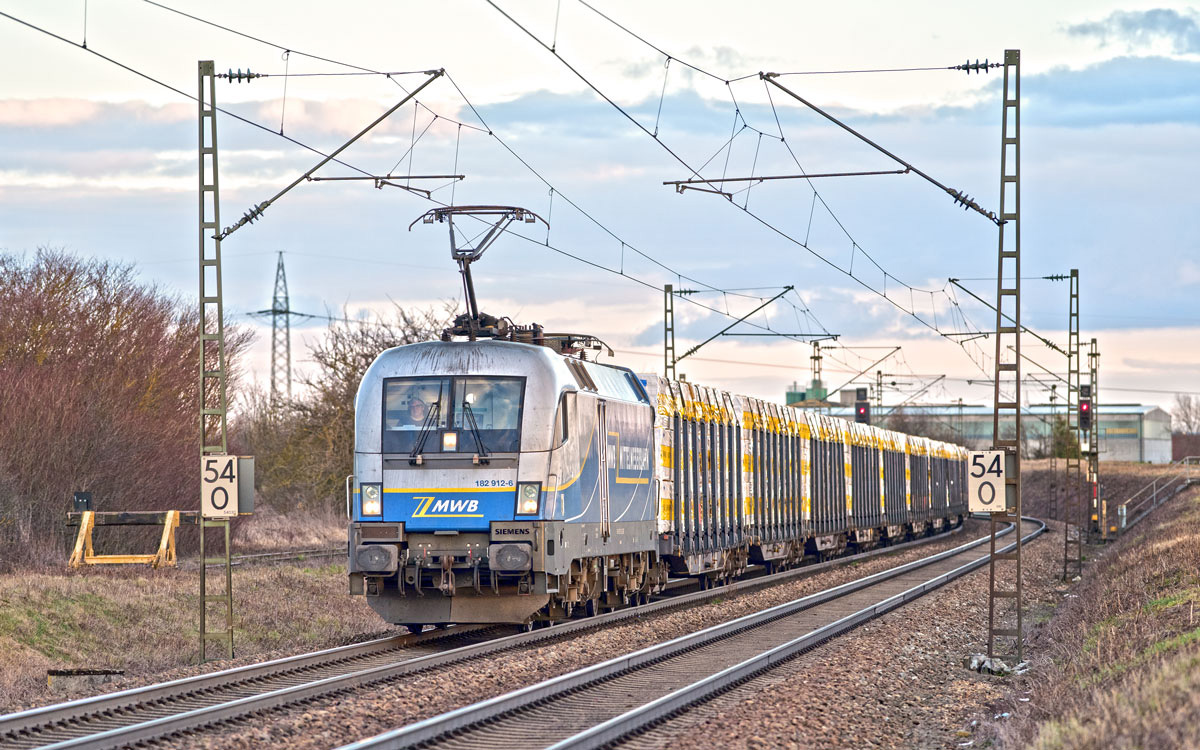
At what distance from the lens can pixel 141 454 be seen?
1217 inches

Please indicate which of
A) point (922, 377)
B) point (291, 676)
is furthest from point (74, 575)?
point (922, 377)

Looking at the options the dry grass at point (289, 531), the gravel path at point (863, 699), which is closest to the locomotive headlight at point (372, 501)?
the gravel path at point (863, 699)

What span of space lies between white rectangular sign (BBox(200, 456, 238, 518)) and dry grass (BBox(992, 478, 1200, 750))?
8833 mm

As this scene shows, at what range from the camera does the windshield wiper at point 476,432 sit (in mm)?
16672

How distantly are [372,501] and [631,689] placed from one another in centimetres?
495

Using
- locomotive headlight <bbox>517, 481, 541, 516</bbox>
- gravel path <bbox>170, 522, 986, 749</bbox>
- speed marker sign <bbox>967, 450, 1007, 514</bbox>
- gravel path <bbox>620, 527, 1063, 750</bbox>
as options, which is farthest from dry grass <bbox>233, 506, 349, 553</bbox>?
speed marker sign <bbox>967, 450, 1007, 514</bbox>

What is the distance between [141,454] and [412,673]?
19.0 m

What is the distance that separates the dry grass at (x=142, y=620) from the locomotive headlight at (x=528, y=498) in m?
3.04

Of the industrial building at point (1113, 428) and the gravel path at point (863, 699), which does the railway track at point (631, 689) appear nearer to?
the gravel path at point (863, 699)

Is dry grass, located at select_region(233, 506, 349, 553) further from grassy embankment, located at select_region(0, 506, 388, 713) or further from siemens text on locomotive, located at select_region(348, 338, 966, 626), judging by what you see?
siemens text on locomotive, located at select_region(348, 338, 966, 626)

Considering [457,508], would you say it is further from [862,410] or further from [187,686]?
[862,410]

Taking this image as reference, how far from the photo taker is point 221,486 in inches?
632

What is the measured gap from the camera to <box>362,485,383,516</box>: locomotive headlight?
16875 millimetres

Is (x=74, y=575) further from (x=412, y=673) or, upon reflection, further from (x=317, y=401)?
(x=317, y=401)
